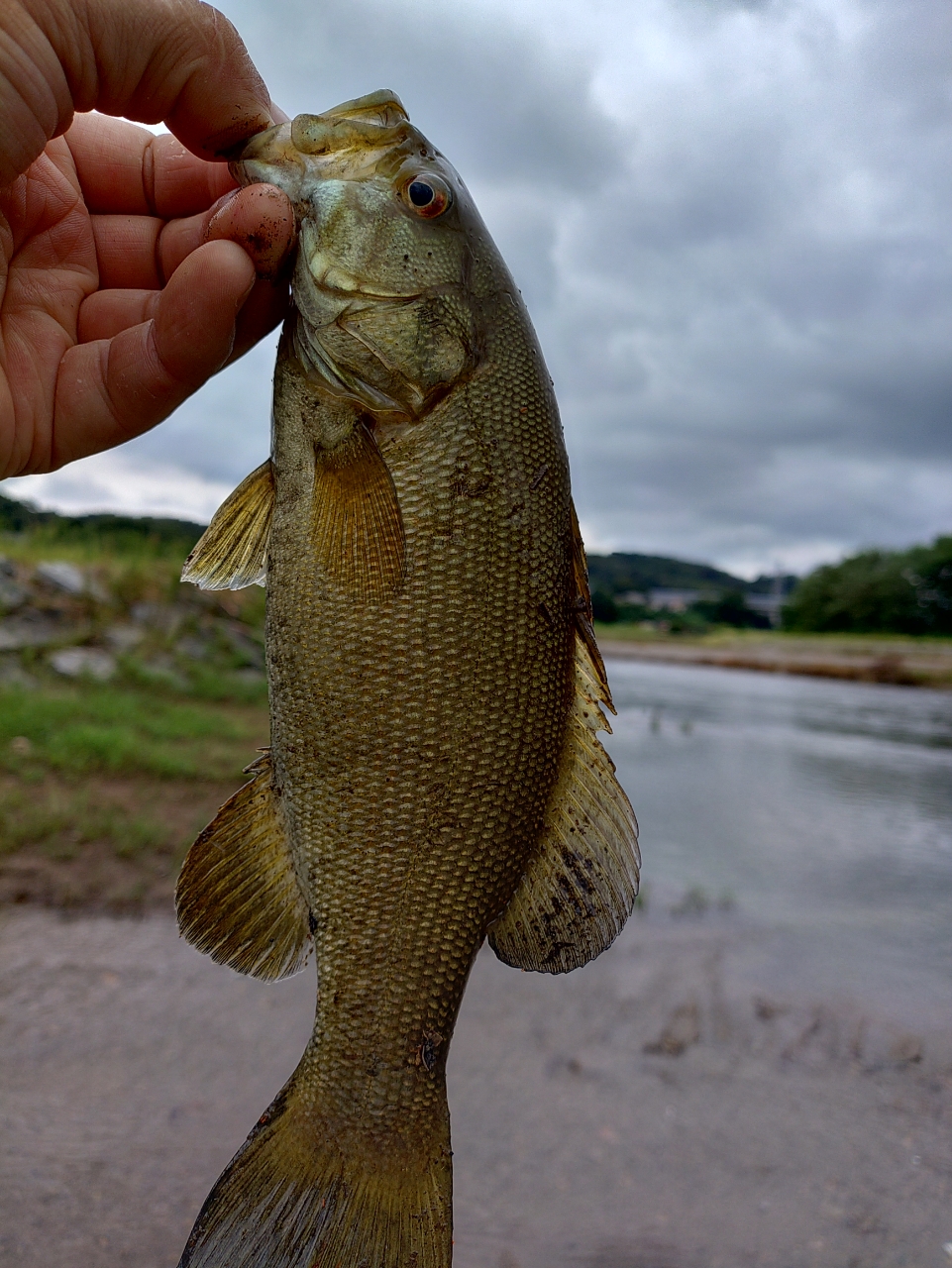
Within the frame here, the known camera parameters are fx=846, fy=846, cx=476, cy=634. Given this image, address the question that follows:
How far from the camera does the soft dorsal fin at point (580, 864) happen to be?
5.49 ft

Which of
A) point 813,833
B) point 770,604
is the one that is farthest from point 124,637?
point 770,604

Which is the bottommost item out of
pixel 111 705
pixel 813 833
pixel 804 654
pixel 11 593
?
pixel 813 833

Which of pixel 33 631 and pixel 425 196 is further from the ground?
pixel 425 196

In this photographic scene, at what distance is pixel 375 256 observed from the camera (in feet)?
5.78

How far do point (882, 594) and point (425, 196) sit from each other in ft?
174

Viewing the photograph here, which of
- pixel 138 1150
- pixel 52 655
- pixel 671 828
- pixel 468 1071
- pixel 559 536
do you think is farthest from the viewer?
pixel 52 655

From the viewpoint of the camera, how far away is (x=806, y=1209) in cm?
329

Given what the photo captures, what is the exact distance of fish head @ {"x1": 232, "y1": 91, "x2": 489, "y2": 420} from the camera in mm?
1722

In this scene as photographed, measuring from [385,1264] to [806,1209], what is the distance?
2602mm

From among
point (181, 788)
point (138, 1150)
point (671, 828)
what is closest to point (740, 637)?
point (671, 828)

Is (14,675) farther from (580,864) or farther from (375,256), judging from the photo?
(580,864)

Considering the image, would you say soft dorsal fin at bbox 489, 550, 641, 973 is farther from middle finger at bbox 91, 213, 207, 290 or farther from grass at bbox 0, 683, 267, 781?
grass at bbox 0, 683, 267, 781

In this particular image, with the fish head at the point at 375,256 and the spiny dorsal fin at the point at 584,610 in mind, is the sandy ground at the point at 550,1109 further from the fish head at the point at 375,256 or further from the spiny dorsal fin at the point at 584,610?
the fish head at the point at 375,256

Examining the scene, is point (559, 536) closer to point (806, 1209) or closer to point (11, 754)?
point (806, 1209)
